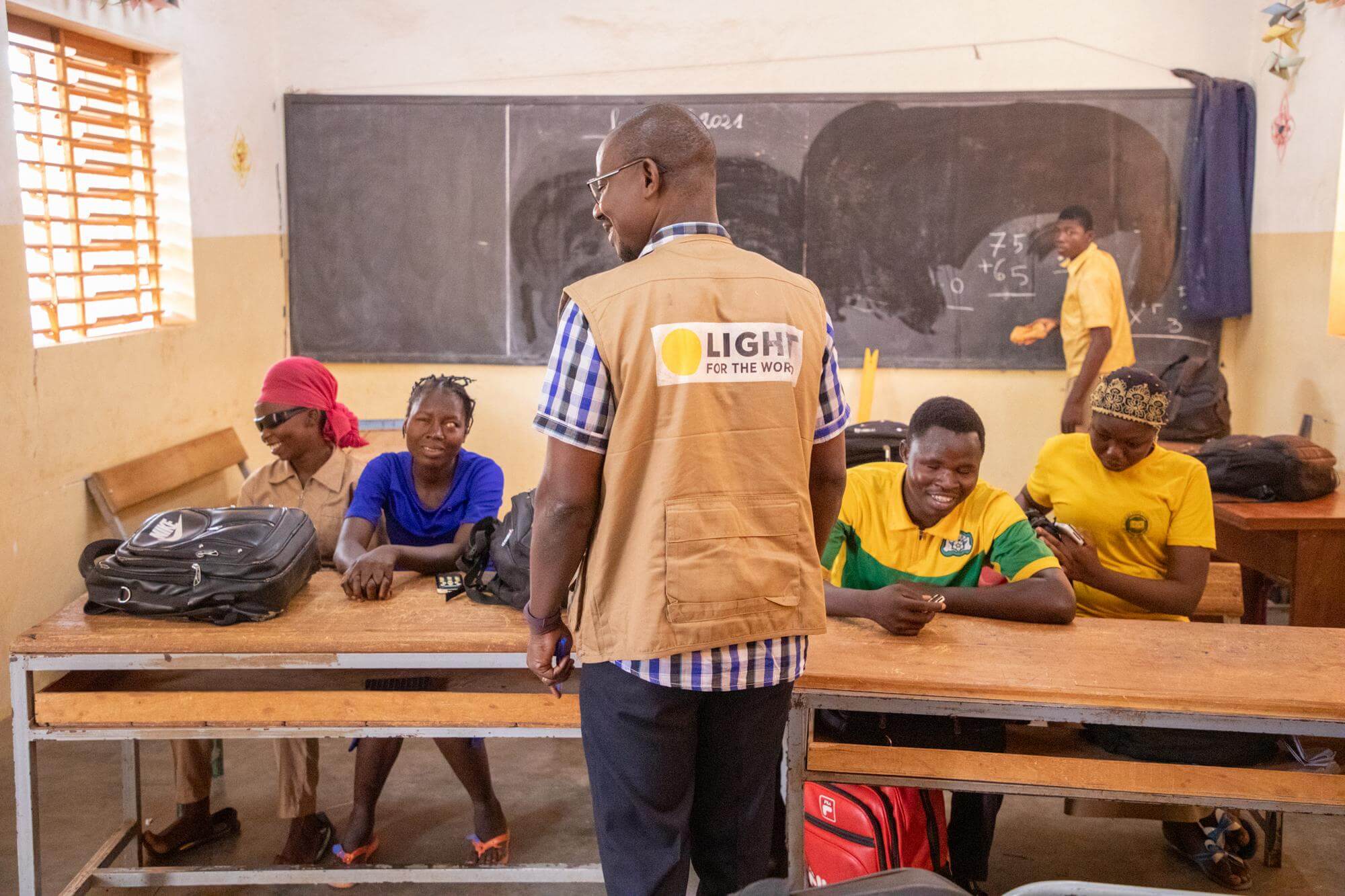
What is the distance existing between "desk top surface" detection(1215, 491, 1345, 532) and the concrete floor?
2.87 ft

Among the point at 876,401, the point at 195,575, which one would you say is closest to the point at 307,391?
the point at 195,575

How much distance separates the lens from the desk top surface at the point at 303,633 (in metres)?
2.15

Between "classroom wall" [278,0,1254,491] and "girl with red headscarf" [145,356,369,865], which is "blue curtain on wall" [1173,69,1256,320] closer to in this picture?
"classroom wall" [278,0,1254,491]

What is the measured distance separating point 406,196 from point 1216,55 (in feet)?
12.8

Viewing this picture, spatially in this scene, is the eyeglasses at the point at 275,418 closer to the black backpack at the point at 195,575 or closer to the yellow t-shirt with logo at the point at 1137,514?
the black backpack at the point at 195,575

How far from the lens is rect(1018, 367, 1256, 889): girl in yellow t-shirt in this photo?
2578 millimetres

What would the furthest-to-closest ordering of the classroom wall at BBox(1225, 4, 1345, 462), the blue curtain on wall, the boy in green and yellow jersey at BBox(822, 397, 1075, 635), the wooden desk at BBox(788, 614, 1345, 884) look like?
the blue curtain on wall
the classroom wall at BBox(1225, 4, 1345, 462)
the boy in green and yellow jersey at BBox(822, 397, 1075, 635)
the wooden desk at BBox(788, 614, 1345, 884)

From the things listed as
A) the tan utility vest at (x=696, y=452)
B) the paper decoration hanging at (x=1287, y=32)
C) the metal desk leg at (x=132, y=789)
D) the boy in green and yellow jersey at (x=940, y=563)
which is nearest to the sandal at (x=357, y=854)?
Answer: the metal desk leg at (x=132, y=789)

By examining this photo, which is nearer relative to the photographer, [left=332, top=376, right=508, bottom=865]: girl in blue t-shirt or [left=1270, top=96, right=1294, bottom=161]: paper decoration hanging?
[left=332, top=376, right=508, bottom=865]: girl in blue t-shirt

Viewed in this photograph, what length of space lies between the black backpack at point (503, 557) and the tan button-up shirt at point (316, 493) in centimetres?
60

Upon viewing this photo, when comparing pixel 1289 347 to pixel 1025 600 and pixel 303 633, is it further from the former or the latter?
pixel 303 633

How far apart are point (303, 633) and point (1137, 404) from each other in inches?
77.0

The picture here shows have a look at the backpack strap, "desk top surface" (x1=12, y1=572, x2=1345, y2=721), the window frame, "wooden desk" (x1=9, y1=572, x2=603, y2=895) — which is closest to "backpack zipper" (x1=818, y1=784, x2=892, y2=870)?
"desk top surface" (x1=12, y1=572, x2=1345, y2=721)

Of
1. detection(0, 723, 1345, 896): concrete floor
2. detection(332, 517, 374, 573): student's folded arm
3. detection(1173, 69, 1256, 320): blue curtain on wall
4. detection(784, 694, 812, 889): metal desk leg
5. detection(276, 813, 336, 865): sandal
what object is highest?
detection(1173, 69, 1256, 320): blue curtain on wall
